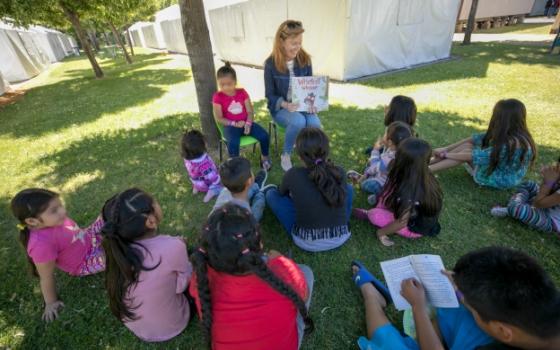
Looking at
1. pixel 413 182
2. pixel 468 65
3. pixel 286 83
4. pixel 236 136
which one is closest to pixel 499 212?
pixel 413 182

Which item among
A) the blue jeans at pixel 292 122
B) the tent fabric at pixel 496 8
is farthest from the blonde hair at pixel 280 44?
the tent fabric at pixel 496 8

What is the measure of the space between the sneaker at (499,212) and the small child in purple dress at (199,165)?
308 centimetres

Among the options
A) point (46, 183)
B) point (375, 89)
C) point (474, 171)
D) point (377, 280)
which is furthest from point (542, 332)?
point (375, 89)

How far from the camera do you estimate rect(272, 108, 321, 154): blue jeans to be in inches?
148

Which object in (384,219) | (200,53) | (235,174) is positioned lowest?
(384,219)

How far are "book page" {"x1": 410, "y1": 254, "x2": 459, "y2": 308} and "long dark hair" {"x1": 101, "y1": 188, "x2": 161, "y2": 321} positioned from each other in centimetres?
165

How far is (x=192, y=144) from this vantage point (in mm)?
3188

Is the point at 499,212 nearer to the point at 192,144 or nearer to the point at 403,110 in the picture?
the point at 403,110

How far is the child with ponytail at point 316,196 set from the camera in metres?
2.18

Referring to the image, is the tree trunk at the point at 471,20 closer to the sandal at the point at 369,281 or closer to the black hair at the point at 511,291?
the sandal at the point at 369,281

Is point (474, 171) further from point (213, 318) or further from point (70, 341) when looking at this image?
point (70, 341)

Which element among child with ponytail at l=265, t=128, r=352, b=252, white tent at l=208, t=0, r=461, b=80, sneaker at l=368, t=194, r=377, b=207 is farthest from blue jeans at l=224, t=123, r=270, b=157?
white tent at l=208, t=0, r=461, b=80

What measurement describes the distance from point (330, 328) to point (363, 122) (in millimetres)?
4174

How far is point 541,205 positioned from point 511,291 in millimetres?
2069
